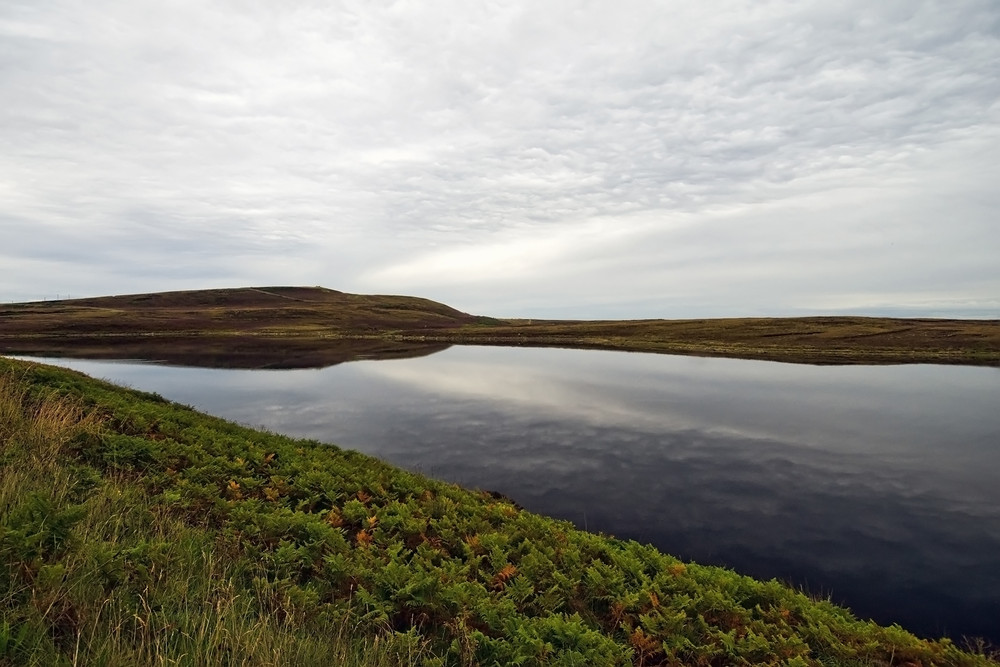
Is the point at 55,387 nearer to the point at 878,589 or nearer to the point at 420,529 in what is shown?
the point at 420,529

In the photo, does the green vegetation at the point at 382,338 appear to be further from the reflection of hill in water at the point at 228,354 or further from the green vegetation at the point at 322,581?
the green vegetation at the point at 322,581

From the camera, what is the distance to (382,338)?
99.8m

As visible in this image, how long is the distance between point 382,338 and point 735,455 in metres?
85.2

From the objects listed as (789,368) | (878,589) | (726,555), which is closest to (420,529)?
(726,555)

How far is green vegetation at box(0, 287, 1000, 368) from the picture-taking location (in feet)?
207

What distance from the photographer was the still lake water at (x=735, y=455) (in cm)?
1241

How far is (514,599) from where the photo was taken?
8.00 m

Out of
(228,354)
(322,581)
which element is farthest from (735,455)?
(228,354)

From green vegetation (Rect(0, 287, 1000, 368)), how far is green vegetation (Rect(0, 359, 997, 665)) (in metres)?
43.4

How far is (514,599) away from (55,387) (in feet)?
58.7

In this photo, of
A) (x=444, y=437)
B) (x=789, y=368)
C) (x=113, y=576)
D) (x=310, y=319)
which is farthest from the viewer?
(x=310, y=319)

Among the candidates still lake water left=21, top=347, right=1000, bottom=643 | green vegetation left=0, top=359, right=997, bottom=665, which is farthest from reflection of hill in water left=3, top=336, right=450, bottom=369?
green vegetation left=0, top=359, right=997, bottom=665

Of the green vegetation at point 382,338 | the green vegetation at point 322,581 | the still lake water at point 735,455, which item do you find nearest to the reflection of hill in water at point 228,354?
the green vegetation at point 382,338

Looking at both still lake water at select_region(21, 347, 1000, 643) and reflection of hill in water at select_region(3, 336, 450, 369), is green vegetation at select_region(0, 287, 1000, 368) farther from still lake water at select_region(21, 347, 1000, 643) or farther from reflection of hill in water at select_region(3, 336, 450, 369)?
still lake water at select_region(21, 347, 1000, 643)
